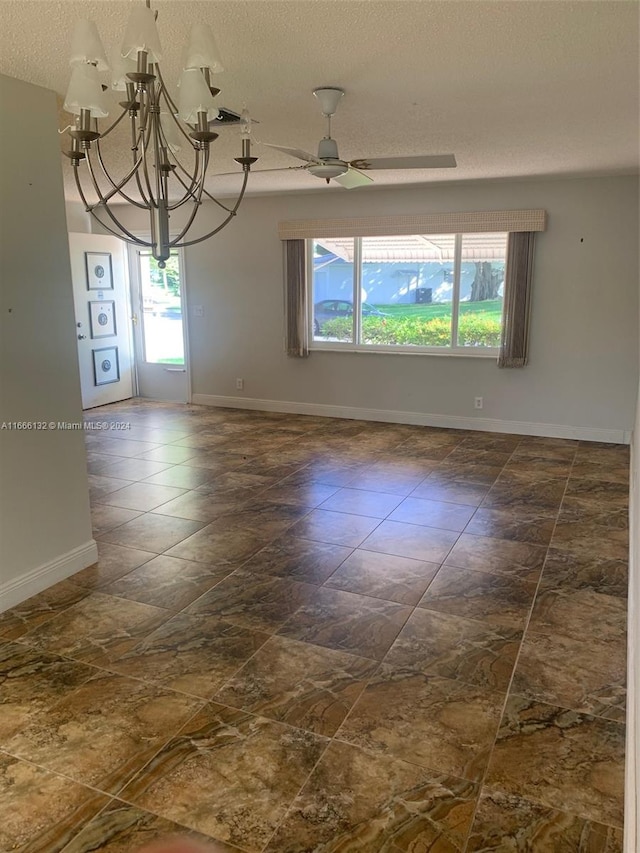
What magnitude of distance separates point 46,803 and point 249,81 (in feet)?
9.54

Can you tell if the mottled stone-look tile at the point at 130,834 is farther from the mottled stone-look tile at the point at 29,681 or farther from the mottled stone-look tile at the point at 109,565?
the mottled stone-look tile at the point at 109,565

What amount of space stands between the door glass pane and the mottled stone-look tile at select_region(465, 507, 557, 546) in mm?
4941

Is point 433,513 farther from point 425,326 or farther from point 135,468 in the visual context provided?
point 425,326

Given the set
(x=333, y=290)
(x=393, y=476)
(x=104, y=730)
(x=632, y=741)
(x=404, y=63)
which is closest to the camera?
(x=632, y=741)

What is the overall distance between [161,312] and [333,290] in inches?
93.9

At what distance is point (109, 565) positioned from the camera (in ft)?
11.2

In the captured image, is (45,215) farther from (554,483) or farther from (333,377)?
(333,377)

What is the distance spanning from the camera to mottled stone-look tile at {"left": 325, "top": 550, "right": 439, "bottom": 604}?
3.12m

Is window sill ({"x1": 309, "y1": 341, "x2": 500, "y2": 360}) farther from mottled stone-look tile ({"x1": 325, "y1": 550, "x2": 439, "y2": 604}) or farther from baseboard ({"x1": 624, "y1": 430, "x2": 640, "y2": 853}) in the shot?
baseboard ({"x1": 624, "y1": 430, "x2": 640, "y2": 853})

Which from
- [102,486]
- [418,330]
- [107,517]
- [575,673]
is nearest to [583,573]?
[575,673]

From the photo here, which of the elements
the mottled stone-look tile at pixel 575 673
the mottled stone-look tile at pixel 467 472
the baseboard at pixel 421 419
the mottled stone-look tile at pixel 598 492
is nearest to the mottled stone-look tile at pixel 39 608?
the mottled stone-look tile at pixel 575 673

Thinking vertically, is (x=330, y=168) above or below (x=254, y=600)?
above

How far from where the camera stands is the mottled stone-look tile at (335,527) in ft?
12.4

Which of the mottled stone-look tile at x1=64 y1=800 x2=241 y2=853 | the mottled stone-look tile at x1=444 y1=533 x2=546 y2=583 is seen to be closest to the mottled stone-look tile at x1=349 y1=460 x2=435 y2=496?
the mottled stone-look tile at x1=444 y1=533 x2=546 y2=583
